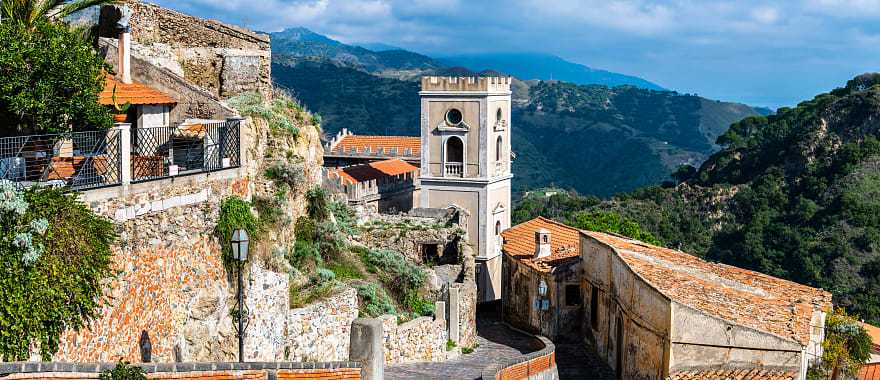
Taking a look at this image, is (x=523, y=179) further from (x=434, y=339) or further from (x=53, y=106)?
(x=53, y=106)

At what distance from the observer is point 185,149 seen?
17.7m

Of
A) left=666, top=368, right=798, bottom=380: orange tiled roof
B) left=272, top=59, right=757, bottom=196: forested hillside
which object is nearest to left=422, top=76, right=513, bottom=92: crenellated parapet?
left=666, top=368, right=798, bottom=380: orange tiled roof

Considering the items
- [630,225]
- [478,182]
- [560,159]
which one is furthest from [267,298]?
[560,159]

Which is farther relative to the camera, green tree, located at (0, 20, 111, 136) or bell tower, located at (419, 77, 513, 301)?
bell tower, located at (419, 77, 513, 301)

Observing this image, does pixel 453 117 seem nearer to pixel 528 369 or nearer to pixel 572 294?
pixel 572 294

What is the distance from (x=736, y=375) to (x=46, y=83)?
14.6 meters

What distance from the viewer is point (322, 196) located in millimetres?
24047

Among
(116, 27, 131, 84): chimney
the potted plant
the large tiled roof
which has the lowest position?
the large tiled roof

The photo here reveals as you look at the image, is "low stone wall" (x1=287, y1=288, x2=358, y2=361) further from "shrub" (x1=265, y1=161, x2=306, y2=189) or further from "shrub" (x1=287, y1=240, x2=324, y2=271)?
"shrub" (x1=265, y1=161, x2=306, y2=189)

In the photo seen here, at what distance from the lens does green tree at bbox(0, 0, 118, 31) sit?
1698 cm

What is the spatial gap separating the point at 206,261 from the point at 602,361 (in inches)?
613

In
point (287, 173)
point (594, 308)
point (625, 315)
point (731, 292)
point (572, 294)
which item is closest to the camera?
point (287, 173)

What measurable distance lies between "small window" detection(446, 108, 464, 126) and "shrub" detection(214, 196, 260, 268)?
38198 mm

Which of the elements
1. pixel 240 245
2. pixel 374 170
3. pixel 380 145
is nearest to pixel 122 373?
pixel 240 245
